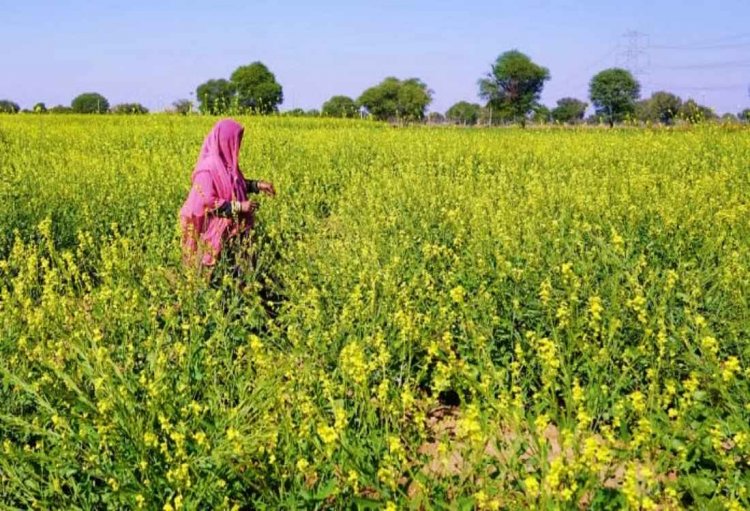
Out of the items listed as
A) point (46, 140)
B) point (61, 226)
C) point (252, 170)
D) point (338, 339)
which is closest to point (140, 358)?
point (338, 339)

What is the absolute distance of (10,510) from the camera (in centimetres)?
226

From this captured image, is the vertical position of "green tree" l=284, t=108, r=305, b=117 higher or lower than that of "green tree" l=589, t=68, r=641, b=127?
lower

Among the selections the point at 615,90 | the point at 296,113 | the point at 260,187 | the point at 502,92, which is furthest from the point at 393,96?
the point at 260,187

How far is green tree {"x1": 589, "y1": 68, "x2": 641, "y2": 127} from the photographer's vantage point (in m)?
103

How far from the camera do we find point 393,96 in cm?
11656

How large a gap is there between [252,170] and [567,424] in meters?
7.55

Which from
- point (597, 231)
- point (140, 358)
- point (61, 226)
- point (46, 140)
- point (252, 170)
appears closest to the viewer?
point (140, 358)

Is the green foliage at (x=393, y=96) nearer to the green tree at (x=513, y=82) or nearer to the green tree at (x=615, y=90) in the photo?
the green tree at (x=513, y=82)

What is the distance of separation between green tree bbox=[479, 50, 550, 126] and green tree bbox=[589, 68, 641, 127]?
331 inches

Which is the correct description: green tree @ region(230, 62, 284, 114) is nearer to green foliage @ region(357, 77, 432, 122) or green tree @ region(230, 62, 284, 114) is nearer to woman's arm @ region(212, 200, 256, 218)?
green foliage @ region(357, 77, 432, 122)

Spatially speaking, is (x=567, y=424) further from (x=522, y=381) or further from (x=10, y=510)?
(x=10, y=510)

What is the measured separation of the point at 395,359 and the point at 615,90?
110m

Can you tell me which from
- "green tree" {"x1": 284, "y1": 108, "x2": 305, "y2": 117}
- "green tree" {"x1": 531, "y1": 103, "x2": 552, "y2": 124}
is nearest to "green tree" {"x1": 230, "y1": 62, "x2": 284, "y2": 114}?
"green tree" {"x1": 531, "y1": 103, "x2": 552, "y2": 124}

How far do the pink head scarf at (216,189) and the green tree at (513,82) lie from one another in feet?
329
